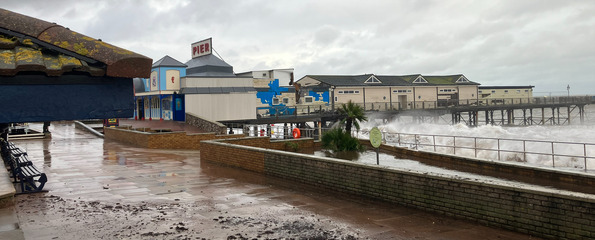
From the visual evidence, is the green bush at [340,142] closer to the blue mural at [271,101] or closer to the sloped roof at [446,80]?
the blue mural at [271,101]

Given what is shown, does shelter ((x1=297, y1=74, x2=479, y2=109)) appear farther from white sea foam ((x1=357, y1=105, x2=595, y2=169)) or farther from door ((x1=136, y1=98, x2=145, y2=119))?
door ((x1=136, y1=98, x2=145, y2=119))

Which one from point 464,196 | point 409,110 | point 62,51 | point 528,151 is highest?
point 409,110

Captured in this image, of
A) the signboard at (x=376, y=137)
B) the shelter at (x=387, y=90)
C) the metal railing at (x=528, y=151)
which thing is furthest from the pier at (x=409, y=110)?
the signboard at (x=376, y=137)

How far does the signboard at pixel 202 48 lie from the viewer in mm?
41438

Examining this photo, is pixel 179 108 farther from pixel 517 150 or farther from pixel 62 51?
pixel 62 51

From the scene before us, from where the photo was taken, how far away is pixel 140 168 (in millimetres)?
15812

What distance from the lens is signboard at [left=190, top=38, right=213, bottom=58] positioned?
41.4 meters

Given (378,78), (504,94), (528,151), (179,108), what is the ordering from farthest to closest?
(504,94), (378,78), (179,108), (528,151)

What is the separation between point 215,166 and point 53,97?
1281 cm

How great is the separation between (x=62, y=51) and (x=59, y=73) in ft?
0.79

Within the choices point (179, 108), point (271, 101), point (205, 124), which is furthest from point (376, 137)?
point (271, 101)

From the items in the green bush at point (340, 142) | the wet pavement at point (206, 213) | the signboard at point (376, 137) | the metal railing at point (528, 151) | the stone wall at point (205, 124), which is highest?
the stone wall at point (205, 124)

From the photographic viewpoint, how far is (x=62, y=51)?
3.68 metres

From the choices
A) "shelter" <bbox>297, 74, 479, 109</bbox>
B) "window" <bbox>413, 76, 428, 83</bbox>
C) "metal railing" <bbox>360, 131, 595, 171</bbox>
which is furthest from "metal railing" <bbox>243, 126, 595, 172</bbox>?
"window" <bbox>413, 76, 428, 83</bbox>
